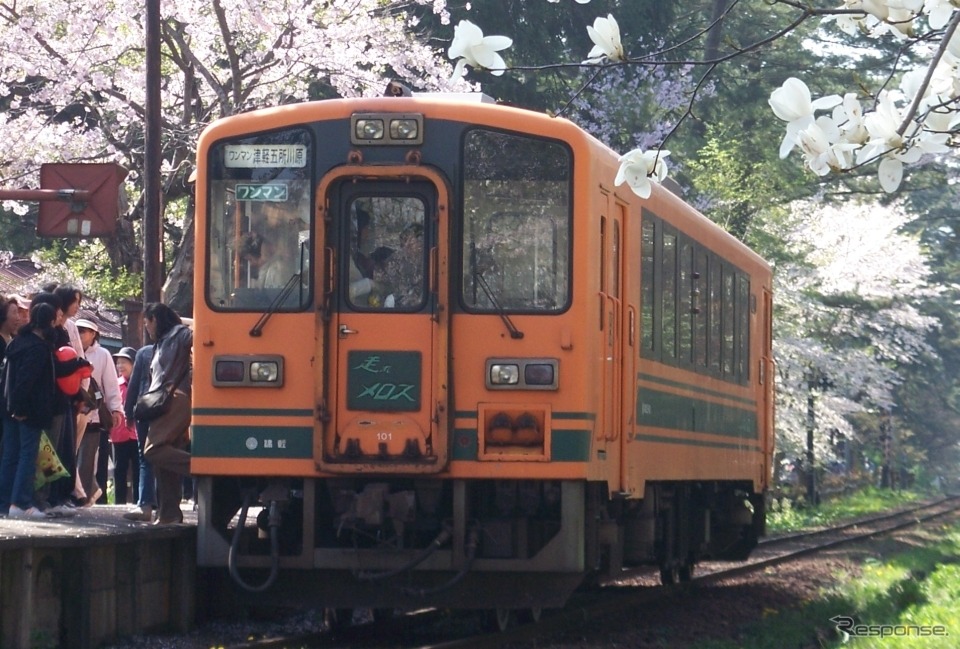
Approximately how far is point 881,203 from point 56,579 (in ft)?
98.0

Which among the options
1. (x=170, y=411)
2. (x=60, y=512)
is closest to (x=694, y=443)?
(x=170, y=411)

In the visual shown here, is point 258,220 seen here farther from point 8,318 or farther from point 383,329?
point 8,318

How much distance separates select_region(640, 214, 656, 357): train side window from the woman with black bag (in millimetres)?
2858

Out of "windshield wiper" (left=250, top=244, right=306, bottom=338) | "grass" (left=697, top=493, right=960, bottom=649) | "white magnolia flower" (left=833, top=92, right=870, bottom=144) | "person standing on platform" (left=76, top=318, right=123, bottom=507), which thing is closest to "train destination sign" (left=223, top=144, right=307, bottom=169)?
"windshield wiper" (left=250, top=244, right=306, bottom=338)

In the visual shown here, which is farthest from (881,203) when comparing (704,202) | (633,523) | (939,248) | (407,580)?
(407,580)

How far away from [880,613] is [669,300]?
10.7 feet

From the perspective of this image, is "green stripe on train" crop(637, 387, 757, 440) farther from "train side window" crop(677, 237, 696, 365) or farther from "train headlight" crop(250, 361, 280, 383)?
"train headlight" crop(250, 361, 280, 383)

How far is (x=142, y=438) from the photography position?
35.9ft

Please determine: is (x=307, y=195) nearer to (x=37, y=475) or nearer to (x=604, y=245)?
(x=604, y=245)

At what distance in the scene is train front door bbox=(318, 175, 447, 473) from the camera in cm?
831

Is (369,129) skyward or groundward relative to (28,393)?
skyward

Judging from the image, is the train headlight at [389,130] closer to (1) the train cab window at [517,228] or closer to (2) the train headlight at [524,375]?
(1) the train cab window at [517,228]

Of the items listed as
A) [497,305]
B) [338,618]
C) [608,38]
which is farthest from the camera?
[338,618]

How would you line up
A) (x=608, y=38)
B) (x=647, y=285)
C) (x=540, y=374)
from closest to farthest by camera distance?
(x=608, y=38) < (x=540, y=374) < (x=647, y=285)
